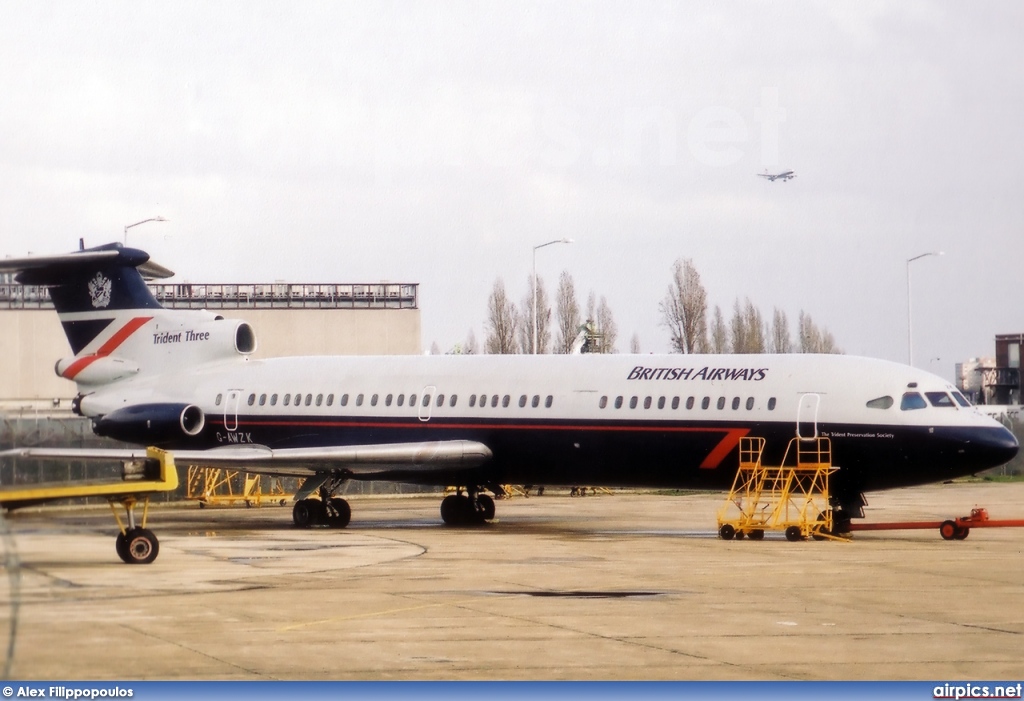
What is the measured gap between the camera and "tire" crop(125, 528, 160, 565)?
1037 cm

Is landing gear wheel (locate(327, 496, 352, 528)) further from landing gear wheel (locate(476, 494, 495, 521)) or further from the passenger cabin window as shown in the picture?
the passenger cabin window

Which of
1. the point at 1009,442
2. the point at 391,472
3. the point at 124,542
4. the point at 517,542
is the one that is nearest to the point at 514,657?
the point at 124,542

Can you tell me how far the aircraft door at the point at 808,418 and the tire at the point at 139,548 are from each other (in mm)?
12397

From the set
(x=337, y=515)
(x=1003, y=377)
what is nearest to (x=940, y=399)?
(x=337, y=515)

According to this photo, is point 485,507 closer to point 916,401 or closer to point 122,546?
point 916,401

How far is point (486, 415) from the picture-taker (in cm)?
2844

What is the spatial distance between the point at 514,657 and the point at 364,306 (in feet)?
177

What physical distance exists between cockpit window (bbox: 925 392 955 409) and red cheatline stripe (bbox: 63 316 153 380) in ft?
57.2

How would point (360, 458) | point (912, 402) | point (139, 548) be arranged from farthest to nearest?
point (360, 458), point (912, 402), point (139, 548)

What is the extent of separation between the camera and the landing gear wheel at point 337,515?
29.3m

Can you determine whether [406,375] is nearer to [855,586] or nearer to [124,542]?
[855,586]

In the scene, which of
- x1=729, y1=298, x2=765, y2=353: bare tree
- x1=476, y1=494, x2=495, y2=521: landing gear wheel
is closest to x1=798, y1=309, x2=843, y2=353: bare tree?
x1=729, y1=298, x2=765, y2=353: bare tree

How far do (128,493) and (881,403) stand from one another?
13913mm

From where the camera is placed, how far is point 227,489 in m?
41.0
